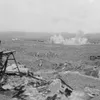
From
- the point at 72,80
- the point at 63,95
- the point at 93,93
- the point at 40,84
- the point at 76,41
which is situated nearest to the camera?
the point at 63,95

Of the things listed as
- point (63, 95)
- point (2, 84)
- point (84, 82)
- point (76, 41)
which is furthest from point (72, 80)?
point (76, 41)

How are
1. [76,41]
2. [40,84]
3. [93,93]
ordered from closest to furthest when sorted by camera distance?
1. [93,93]
2. [40,84]
3. [76,41]

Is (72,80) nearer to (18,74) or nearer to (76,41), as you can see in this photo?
(18,74)

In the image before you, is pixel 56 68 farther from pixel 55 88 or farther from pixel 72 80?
pixel 55 88

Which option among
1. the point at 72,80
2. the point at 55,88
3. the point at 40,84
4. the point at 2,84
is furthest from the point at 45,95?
the point at 72,80

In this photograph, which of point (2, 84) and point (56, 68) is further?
point (56, 68)

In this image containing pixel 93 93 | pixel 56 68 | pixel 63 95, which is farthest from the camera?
pixel 56 68

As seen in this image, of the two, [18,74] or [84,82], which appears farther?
[84,82]

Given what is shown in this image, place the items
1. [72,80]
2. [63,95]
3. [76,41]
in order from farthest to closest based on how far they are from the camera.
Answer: [76,41] → [72,80] → [63,95]

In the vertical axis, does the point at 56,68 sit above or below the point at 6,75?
below
